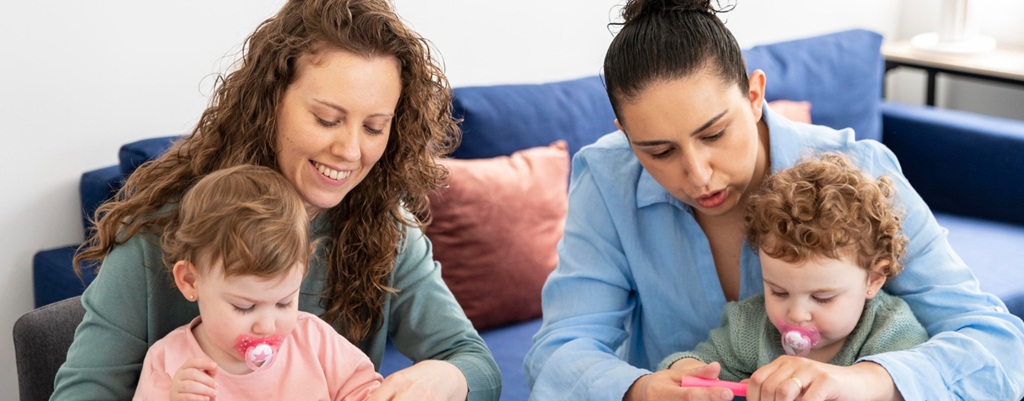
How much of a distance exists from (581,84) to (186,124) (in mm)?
900

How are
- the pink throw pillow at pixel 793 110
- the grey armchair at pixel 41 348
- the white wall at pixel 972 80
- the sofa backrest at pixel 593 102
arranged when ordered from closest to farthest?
the grey armchair at pixel 41 348 < the sofa backrest at pixel 593 102 < the pink throw pillow at pixel 793 110 < the white wall at pixel 972 80

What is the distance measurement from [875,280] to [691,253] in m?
0.27

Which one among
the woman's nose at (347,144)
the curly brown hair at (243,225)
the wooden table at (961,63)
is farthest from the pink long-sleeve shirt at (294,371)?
the wooden table at (961,63)

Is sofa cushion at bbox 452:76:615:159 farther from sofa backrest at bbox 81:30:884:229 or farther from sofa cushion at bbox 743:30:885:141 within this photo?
sofa cushion at bbox 743:30:885:141

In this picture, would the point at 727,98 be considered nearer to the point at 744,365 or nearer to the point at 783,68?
the point at 744,365

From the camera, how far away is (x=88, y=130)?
243cm

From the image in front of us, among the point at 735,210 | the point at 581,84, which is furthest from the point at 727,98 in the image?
the point at 581,84

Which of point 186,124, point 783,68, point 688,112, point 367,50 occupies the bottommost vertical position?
point 783,68

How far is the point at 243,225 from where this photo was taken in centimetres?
142

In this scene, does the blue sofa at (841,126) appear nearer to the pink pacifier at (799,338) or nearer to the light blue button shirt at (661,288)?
the light blue button shirt at (661,288)

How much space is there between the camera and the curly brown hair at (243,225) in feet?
4.63

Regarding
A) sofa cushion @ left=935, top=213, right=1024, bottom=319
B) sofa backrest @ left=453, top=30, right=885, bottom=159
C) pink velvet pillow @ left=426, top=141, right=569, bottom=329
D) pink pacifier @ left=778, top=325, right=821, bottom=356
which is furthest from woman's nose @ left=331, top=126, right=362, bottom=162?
sofa cushion @ left=935, top=213, right=1024, bottom=319

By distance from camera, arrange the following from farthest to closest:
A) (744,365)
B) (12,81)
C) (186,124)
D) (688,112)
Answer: (186,124) < (12,81) < (744,365) < (688,112)

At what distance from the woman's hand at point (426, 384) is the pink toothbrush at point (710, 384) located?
30 cm
